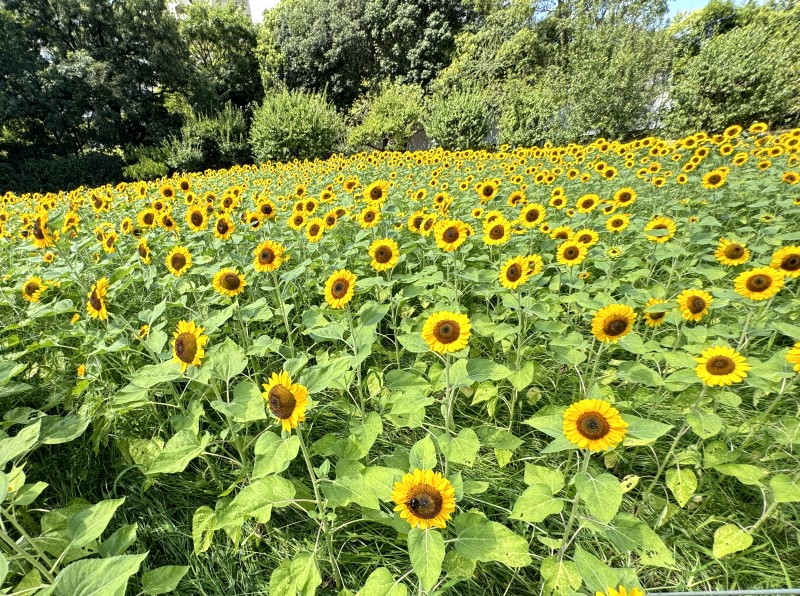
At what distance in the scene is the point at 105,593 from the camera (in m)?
0.96

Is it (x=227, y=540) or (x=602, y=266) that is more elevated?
(x=602, y=266)

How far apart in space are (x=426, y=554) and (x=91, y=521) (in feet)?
3.86

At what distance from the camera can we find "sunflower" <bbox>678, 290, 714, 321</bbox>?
2.10 metres

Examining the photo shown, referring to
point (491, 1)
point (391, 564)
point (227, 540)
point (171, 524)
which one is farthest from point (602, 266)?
point (491, 1)

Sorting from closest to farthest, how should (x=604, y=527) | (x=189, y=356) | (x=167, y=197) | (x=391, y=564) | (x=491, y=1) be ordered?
1. (x=604, y=527)
2. (x=189, y=356)
3. (x=391, y=564)
4. (x=167, y=197)
5. (x=491, y=1)

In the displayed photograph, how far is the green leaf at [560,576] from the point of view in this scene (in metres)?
1.33

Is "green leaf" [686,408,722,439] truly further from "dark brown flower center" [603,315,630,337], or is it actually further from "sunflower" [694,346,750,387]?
"dark brown flower center" [603,315,630,337]

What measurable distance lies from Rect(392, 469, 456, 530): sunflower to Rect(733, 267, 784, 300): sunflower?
192 cm

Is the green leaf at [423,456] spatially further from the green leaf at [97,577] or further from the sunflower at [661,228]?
the sunflower at [661,228]

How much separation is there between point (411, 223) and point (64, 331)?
8.86ft

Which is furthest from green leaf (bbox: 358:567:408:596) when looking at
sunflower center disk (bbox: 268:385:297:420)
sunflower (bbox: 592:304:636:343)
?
sunflower (bbox: 592:304:636:343)

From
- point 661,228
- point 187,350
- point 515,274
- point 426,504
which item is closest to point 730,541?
point 426,504

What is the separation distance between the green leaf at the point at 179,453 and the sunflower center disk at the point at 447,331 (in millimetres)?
1059

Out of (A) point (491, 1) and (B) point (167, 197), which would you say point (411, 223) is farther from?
(A) point (491, 1)
